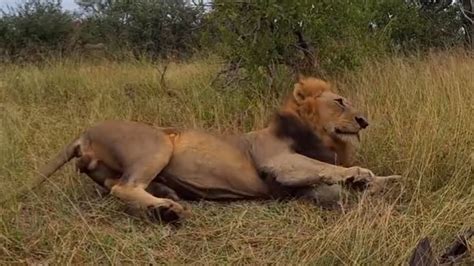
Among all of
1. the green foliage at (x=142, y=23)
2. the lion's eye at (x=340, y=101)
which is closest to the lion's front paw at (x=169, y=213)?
the lion's eye at (x=340, y=101)

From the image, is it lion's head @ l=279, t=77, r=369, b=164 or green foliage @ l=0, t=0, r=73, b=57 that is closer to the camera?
lion's head @ l=279, t=77, r=369, b=164

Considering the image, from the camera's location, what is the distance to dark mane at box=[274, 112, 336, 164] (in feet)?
13.8

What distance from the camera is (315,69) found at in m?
6.73

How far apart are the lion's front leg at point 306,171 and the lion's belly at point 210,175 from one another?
112 mm

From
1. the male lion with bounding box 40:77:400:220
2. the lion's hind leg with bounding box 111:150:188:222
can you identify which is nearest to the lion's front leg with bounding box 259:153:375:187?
the male lion with bounding box 40:77:400:220

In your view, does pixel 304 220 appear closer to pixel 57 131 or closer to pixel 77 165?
pixel 77 165

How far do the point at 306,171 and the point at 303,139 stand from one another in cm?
30

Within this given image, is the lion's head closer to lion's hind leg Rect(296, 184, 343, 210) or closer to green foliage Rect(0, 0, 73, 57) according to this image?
lion's hind leg Rect(296, 184, 343, 210)

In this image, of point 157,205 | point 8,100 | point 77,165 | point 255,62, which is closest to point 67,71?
point 8,100

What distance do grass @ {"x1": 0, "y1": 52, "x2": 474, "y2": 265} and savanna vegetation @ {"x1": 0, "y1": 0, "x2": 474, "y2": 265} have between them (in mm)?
10

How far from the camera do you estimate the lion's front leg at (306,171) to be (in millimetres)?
3908

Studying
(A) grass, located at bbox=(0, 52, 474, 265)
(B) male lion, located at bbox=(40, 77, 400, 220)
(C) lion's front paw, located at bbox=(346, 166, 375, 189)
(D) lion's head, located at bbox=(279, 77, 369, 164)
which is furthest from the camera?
(D) lion's head, located at bbox=(279, 77, 369, 164)

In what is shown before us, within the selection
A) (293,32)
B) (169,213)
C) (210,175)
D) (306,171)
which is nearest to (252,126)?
(293,32)

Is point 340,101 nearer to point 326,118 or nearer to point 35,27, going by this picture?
point 326,118
